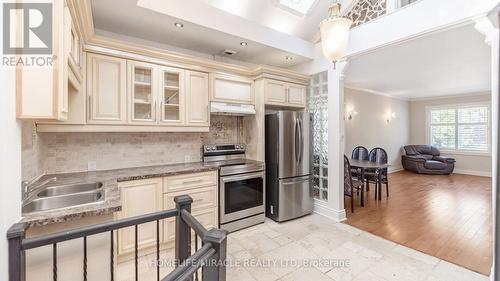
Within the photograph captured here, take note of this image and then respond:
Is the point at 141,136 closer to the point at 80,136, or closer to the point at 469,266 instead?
the point at 80,136

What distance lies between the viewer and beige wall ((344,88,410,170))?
19.4ft

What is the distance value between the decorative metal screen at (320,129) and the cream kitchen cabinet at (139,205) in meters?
2.49

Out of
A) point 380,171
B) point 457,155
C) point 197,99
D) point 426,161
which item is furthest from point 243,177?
point 457,155

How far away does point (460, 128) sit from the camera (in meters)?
6.92

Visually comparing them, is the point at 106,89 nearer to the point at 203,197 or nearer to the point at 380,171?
the point at 203,197

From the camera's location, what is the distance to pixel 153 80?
2.54 m

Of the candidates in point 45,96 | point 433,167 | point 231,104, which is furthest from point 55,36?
point 433,167

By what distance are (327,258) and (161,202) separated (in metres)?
1.91

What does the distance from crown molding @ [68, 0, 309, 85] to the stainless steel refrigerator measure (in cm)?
67

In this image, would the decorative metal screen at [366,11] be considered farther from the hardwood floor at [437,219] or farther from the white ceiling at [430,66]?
the hardwood floor at [437,219]

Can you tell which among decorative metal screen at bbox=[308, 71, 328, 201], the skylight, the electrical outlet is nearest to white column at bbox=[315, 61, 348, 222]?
decorative metal screen at bbox=[308, 71, 328, 201]

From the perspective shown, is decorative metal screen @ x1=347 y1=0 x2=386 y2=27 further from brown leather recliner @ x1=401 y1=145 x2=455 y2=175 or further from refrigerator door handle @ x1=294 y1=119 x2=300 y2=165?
brown leather recliner @ x1=401 y1=145 x2=455 y2=175

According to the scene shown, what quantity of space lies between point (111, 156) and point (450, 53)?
17.0 feet

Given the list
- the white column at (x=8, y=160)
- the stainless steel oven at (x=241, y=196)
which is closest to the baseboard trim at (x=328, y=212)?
the stainless steel oven at (x=241, y=196)
